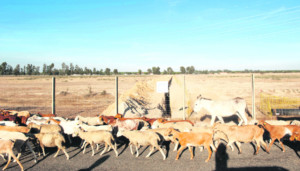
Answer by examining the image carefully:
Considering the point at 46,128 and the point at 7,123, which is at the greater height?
the point at 7,123

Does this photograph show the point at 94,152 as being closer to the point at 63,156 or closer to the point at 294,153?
the point at 63,156

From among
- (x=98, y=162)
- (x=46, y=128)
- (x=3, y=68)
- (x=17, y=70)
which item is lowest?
(x=98, y=162)

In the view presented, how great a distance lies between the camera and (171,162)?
24.1ft

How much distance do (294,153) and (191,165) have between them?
3.72 meters

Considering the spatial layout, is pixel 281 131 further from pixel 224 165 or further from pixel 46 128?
pixel 46 128

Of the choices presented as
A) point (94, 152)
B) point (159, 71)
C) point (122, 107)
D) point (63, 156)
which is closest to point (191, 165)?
point (94, 152)

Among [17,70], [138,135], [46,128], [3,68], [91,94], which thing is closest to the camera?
[138,135]

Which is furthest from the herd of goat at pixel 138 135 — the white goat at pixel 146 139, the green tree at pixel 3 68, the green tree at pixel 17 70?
the green tree at pixel 17 70

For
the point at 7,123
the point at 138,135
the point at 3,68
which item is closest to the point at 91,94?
the point at 7,123

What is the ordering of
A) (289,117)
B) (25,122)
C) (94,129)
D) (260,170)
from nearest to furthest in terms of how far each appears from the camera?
(260,170) → (94,129) → (25,122) → (289,117)

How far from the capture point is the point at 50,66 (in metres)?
130

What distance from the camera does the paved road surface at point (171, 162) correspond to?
22.6 feet

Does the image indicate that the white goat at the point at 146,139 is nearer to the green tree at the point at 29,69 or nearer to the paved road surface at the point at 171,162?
the paved road surface at the point at 171,162

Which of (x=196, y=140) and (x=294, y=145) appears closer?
(x=196, y=140)
